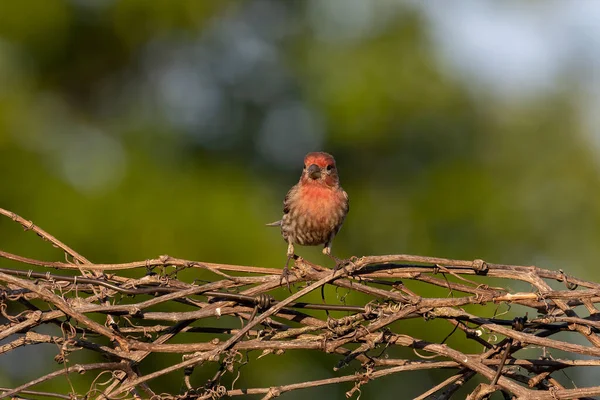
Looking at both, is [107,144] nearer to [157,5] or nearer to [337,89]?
[157,5]

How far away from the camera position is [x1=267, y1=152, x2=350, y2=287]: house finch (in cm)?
659

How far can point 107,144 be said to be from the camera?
11711 mm

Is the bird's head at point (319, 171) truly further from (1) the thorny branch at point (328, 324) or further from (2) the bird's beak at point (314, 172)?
(1) the thorny branch at point (328, 324)

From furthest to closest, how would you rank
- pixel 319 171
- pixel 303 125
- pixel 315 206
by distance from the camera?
pixel 303 125
pixel 319 171
pixel 315 206

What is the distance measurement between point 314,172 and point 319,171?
0.16 ft

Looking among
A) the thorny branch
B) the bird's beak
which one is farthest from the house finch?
the thorny branch

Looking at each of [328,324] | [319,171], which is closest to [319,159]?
[319,171]

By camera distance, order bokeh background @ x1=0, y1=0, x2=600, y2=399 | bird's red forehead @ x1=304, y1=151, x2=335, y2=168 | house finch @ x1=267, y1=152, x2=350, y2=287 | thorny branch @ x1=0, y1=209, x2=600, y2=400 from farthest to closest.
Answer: bokeh background @ x1=0, y1=0, x2=600, y2=399
bird's red forehead @ x1=304, y1=151, x2=335, y2=168
house finch @ x1=267, y1=152, x2=350, y2=287
thorny branch @ x1=0, y1=209, x2=600, y2=400

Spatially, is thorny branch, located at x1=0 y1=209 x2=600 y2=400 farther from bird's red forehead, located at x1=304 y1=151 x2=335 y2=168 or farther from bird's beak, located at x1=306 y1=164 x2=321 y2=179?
bird's red forehead, located at x1=304 y1=151 x2=335 y2=168

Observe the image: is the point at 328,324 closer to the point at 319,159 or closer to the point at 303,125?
the point at 319,159

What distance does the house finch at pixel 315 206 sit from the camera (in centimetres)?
659

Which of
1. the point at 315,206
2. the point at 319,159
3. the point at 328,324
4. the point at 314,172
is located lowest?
the point at 328,324

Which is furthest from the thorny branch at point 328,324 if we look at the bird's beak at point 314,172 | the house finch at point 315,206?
the bird's beak at point 314,172

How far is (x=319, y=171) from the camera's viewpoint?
22.0ft
